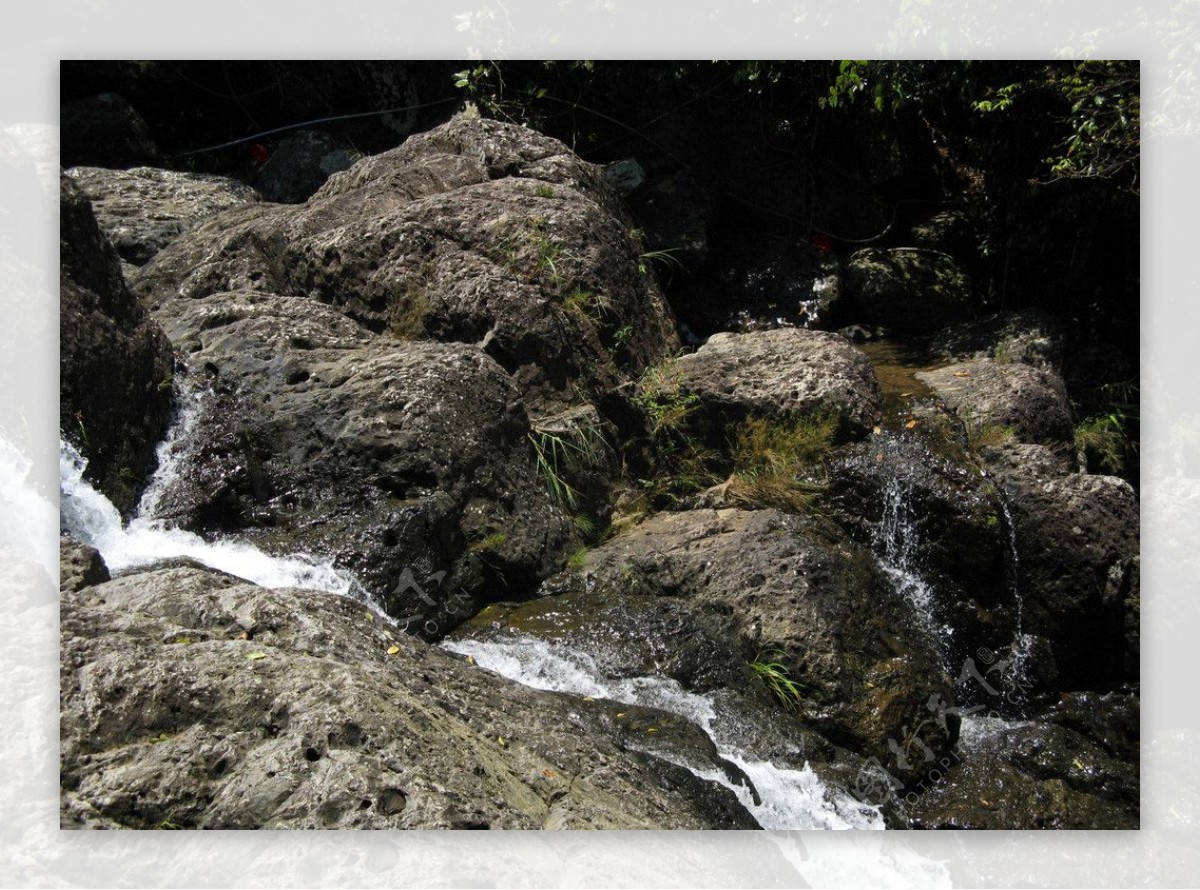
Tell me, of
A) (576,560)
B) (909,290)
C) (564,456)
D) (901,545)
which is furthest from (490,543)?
(909,290)

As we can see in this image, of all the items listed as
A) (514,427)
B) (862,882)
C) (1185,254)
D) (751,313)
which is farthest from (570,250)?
(862,882)

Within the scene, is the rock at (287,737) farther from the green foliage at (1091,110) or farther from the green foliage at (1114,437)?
the green foliage at (1091,110)

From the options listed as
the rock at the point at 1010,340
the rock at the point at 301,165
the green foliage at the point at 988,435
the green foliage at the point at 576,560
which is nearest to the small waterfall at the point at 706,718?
the green foliage at the point at 576,560

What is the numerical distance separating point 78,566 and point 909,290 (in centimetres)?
445

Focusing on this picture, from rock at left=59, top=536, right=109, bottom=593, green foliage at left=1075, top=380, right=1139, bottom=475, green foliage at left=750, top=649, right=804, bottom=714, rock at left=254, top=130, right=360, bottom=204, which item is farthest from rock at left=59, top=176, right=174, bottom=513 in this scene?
green foliage at left=1075, top=380, right=1139, bottom=475

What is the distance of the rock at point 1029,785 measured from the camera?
3971mm

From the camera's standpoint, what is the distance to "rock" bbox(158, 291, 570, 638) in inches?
160

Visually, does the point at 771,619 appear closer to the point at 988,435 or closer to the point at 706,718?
the point at 706,718

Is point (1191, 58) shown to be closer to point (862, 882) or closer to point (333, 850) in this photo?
point (862, 882)

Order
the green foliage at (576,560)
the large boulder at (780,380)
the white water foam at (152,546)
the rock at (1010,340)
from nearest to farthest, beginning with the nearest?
the white water foam at (152,546) < the green foliage at (576,560) < the large boulder at (780,380) < the rock at (1010,340)

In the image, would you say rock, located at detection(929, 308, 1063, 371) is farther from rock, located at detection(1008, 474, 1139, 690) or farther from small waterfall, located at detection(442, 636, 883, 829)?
small waterfall, located at detection(442, 636, 883, 829)

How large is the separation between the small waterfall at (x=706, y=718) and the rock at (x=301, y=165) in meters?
3.55

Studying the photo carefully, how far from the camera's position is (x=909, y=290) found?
6.37 metres

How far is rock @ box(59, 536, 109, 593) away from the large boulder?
2.46m
